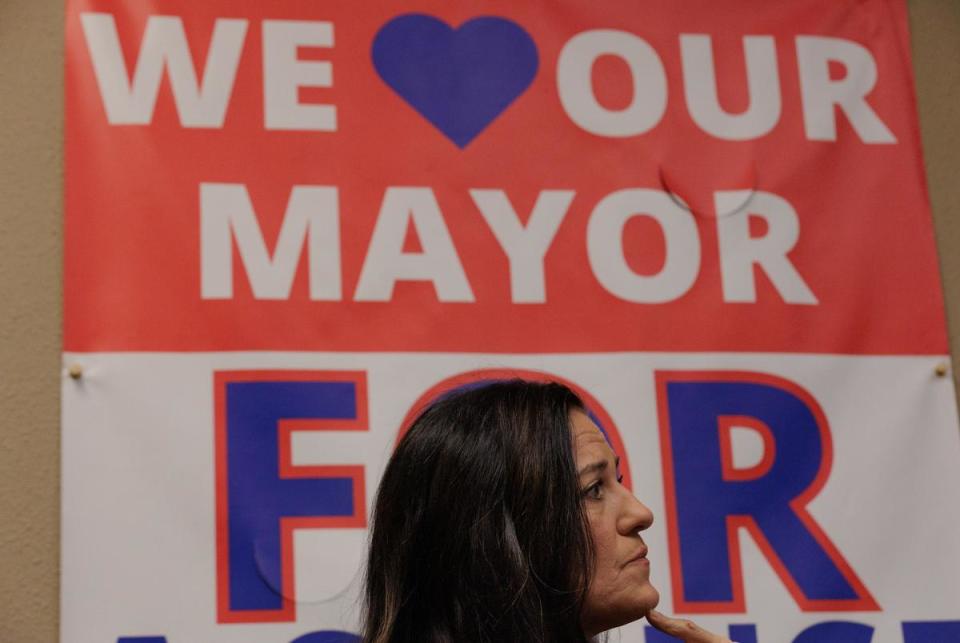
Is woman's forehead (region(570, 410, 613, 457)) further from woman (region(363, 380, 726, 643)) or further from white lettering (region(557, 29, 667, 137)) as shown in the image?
white lettering (region(557, 29, 667, 137))

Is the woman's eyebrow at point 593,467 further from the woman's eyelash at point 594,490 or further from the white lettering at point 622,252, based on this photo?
the white lettering at point 622,252

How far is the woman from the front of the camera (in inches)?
65.8

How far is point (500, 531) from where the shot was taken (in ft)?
5.52

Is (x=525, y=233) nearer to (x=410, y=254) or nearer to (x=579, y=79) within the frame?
(x=410, y=254)

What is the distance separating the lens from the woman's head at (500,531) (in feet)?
5.48

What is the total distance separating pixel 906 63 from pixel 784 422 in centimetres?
68

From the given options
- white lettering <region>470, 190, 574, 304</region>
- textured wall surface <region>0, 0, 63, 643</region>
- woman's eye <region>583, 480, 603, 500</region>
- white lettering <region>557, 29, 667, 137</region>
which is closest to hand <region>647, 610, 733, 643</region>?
woman's eye <region>583, 480, 603, 500</region>

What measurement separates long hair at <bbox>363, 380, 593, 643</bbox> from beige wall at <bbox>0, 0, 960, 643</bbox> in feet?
2.28

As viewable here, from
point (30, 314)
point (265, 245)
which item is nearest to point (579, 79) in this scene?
point (265, 245)

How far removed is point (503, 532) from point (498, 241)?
88cm

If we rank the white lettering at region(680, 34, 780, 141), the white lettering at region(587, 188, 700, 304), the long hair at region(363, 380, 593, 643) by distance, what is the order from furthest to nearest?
the white lettering at region(680, 34, 780, 141)
the white lettering at region(587, 188, 700, 304)
the long hair at region(363, 380, 593, 643)

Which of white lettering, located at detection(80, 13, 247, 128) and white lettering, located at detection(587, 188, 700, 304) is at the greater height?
white lettering, located at detection(80, 13, 247, 128)

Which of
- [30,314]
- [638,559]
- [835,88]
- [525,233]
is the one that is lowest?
[638,559]

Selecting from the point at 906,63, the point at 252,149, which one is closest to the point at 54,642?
the point at 252,149
